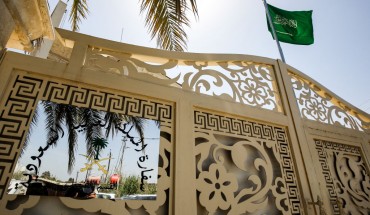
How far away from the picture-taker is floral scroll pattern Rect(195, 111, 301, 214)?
162 centimetres

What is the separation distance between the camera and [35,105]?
1335mm

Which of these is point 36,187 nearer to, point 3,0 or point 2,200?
point 2,200

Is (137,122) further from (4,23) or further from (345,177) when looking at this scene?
(345,177)

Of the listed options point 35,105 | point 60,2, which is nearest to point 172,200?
point 35,105

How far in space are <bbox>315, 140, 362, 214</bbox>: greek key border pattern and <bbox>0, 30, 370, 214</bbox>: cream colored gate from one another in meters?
0.01

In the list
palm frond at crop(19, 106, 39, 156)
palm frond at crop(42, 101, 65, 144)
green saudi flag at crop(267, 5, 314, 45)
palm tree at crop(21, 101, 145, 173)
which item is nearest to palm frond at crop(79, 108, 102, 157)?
palm tree at crop(21, 101, 145, 173)

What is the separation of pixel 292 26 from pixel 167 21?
9.37 feet

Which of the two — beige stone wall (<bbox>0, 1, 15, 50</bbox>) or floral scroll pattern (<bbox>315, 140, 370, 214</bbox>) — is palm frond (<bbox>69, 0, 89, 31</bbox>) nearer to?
beige stone wall (<bbox>0, 1, 15, 50</bbox>)

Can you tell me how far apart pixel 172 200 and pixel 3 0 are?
4.96 ft

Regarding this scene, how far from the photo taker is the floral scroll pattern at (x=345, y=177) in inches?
85.7

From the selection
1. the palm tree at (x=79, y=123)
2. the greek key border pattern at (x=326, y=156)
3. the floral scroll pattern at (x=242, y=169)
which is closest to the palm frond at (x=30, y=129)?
the palm tree at (x=79, y=123)

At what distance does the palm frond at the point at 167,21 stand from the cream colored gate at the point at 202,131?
585 mm

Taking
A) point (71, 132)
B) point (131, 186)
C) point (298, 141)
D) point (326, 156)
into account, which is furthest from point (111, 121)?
point (326, 156)

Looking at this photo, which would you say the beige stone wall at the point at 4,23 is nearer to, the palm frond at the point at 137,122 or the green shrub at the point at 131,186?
the palm frond at the point at 137,122
